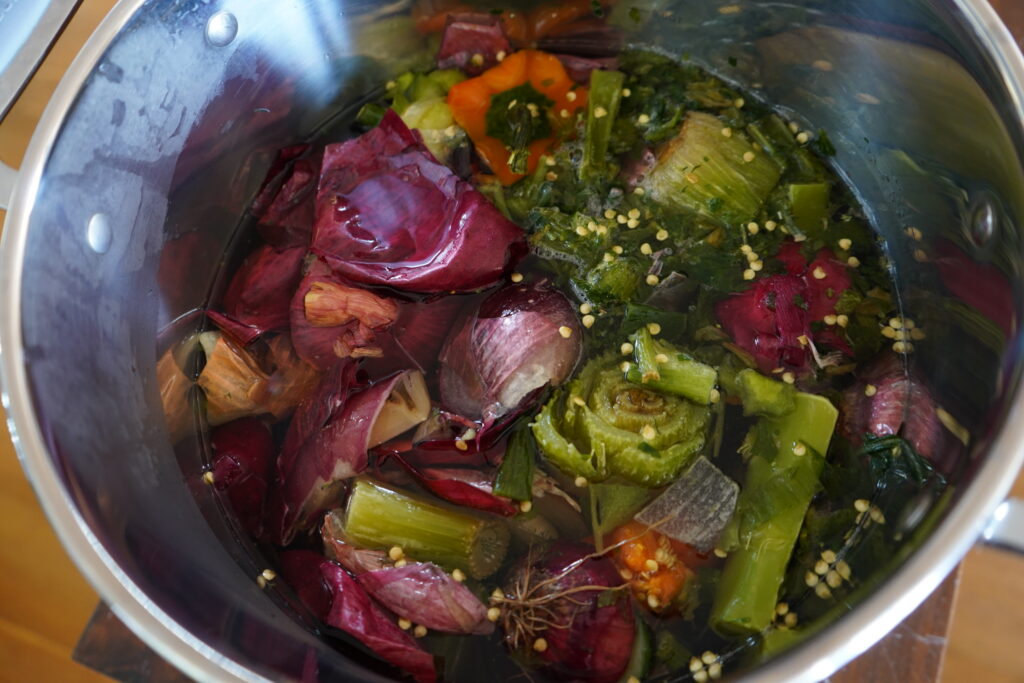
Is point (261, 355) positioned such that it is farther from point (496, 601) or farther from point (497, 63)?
point (497, 63)

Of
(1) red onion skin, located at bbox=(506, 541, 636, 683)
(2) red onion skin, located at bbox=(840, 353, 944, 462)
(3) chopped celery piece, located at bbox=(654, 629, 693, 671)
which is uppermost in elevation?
(2) red onion skin, located at bbox=(840, 353, 944, 462)

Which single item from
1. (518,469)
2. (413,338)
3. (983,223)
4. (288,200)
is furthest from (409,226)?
(983,223)

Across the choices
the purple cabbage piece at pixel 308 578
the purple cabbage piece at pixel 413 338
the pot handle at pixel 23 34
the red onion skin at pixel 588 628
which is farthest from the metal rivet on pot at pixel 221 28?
the red onion skin at pixel 588 628

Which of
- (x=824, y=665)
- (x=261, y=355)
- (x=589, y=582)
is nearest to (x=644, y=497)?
(x=589, y=582)

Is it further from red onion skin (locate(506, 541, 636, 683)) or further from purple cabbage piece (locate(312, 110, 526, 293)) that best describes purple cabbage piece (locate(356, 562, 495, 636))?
purple cabbage piece (locate(312, 110, 526, 293))

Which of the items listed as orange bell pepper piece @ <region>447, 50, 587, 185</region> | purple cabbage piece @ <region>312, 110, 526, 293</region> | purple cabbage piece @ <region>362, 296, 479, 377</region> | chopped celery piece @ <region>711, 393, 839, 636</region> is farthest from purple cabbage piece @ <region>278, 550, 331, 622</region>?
orange bell pepper piece @ <region>447, 50, 587, 185</region>

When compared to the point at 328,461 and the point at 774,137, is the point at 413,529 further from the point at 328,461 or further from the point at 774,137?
the point at 774,137
